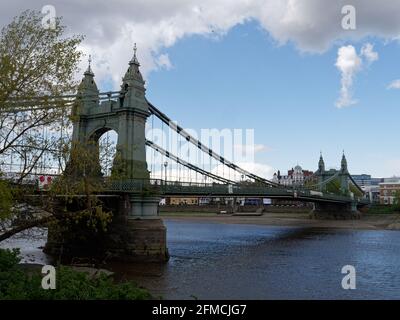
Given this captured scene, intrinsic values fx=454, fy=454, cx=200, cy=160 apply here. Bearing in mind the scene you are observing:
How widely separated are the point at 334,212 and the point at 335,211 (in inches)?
15.4

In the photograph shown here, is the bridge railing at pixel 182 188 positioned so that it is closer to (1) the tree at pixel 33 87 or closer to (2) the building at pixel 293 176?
(1) the tree at pixel 33 87

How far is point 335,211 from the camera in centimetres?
10144

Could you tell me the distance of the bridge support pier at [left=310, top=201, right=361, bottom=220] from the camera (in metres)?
98.8

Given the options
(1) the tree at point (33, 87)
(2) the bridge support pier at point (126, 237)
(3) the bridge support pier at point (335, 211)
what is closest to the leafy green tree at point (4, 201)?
(1) the tree at point (33, 87)

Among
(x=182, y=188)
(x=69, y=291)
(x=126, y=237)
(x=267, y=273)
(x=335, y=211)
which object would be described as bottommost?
(x=267, y=273)

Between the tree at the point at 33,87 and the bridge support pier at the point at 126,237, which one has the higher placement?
the tree at the point at 33,87

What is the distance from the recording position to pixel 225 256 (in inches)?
1431

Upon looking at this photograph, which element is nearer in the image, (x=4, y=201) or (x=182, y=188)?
(x=4, y=201)

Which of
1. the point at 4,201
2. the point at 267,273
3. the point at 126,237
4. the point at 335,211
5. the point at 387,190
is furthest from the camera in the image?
the point at 387,190

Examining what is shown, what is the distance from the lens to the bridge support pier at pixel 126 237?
32219mm

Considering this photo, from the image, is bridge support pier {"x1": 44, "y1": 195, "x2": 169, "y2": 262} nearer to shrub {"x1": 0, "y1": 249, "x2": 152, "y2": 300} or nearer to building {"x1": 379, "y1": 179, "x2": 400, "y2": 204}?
shrub {"x1": 0, "y1": 249, "x2": 152, "y2": 300}

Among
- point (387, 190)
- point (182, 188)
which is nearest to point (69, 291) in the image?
point (182, 188)

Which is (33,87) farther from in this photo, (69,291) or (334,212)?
(334,212)

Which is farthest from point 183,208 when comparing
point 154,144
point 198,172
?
point 154,144
